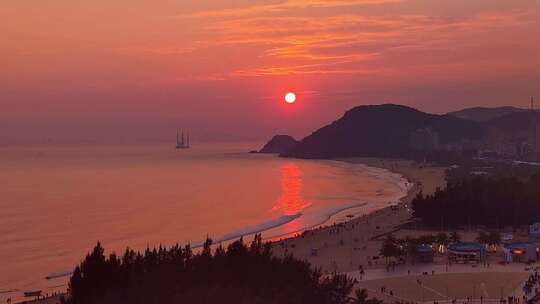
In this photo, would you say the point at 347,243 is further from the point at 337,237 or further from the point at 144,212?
the point at 144,212

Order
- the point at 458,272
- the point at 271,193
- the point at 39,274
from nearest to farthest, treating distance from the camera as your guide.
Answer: the point at 458,272
the point at 39,274
the point at 271,193

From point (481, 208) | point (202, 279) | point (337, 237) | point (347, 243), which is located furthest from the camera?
point (481, 208)

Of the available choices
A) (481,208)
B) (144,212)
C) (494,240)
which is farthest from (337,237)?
(144,212)

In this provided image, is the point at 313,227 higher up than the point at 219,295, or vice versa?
the point at 219,295

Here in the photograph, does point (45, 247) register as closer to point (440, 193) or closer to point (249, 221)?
point (249, 221)

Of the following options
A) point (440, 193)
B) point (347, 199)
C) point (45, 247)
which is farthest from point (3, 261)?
point (347, 199)

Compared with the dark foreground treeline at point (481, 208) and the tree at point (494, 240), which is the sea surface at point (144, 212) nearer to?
the dark foreground treeline at point (481, 208)

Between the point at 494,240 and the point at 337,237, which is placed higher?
the point at 494,240
